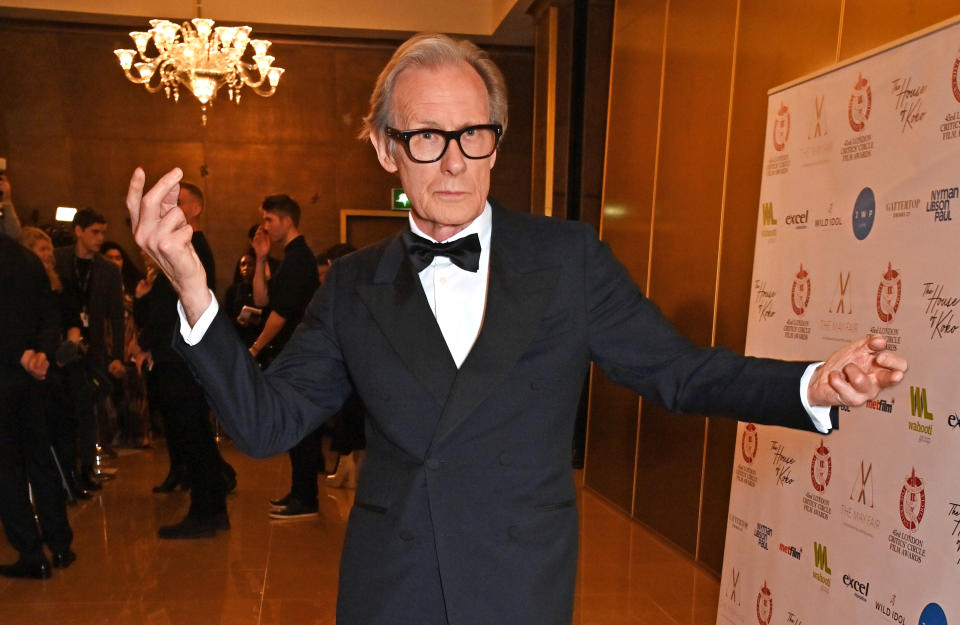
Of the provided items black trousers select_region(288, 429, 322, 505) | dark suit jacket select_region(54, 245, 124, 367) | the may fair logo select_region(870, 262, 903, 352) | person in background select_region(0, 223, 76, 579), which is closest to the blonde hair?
dark suit jacket select_region(54, 245, 124, 367)

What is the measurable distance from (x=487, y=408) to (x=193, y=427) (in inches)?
149

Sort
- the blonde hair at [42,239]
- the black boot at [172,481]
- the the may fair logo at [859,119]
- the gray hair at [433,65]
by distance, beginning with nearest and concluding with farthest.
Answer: the gray hair at [433,65] → the the may fair logo at [859,119] → the blonde hair at [42,239] → the black boot at [172,481]

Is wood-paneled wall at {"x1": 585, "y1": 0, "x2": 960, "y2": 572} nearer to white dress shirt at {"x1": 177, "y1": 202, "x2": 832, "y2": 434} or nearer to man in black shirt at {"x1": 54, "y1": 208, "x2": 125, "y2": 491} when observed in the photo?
white dress shirt at {"x1": 177, "y1": 202, "x2": 832, "y2": 434}

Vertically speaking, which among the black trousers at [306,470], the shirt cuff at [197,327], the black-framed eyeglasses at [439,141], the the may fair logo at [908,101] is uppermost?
the the may fair logo at [908,101]

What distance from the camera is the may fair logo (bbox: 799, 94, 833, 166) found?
3021mm

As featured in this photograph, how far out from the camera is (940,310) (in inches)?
93.9

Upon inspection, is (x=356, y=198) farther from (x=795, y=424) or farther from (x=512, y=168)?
(x=795, y=424)

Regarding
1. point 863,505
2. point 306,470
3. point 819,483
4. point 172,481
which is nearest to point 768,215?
point 819,483

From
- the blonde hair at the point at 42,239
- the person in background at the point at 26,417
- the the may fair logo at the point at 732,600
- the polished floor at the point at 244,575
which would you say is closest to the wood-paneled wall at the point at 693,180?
the polished floor at the point at 244,575

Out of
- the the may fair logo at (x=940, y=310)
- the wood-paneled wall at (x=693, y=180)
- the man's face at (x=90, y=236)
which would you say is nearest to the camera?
the the may fair logo at (x=940, y=310)

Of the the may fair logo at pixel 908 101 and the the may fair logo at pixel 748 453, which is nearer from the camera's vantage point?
the the may fair logo at pixel 908 101

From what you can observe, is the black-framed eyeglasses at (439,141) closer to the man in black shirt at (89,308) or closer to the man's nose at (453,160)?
the man's nose at (453,160)

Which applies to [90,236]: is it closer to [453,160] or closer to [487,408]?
[453,160]

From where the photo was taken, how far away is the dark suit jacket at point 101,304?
5.47m
